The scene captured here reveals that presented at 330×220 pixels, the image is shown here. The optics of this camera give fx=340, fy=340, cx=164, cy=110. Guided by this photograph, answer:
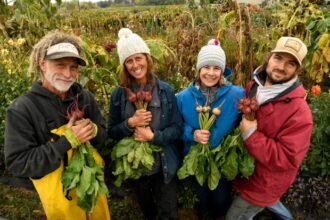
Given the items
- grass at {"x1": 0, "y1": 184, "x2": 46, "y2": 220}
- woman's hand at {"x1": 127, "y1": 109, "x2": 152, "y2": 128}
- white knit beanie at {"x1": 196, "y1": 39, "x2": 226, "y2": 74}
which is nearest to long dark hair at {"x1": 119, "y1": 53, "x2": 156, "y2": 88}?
woman's hand at {"x1": 127, "y1": 109, "x2": 152, "y2": 128}

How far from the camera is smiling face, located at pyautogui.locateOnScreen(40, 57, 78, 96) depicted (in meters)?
2.29

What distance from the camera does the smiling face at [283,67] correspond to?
2.30 meters

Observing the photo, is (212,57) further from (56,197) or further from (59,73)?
(56,197)

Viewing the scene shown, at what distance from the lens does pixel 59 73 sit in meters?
2.30

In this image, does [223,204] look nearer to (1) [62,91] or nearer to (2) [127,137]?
(2) [127,137]

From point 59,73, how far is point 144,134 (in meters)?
0.74

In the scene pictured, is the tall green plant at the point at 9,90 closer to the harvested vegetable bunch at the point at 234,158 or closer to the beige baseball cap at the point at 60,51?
the beige baseball cap at the point at 60,51

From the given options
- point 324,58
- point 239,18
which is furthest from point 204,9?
point 324,58

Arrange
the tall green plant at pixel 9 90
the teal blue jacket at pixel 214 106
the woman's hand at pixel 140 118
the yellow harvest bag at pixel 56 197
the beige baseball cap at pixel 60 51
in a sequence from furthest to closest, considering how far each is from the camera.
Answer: the tall green plant at pixel 9 90 → the teal blue jacket at pixel 214 106 → the woman's hand at pixel 140 118 → the yellow harvest bag at pixel 56 197 → the beige baseball cap at pixel 60 51

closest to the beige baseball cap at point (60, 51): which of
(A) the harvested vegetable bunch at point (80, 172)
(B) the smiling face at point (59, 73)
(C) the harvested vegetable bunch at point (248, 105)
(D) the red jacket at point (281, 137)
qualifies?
(B) the smiling face at point (59, 73)

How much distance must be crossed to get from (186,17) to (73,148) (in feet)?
15.8

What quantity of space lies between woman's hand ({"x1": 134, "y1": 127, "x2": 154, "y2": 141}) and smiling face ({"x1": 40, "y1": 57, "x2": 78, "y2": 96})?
0.59m

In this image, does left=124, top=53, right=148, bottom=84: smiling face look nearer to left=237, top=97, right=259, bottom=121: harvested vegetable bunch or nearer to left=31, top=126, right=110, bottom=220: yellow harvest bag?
left=31, top=126, right=110, bottom=220: yellow harvest bag

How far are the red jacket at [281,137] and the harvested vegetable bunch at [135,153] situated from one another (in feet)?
2.38
